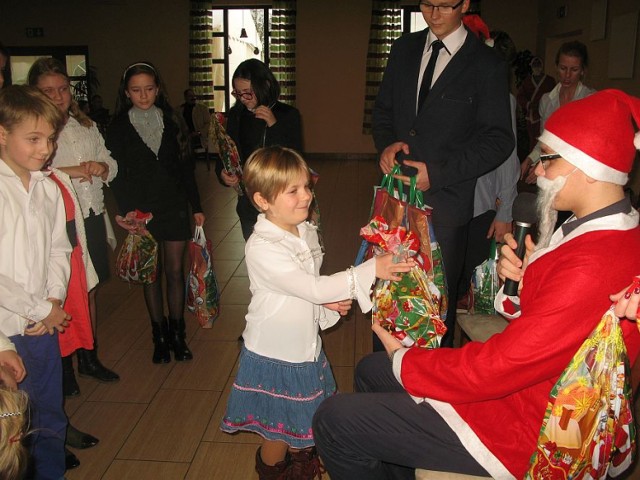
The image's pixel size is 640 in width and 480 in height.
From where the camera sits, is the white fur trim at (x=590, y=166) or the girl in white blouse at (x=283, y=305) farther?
the girl in white blouse at (x=283, y=305)

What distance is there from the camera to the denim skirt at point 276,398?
6.56ft

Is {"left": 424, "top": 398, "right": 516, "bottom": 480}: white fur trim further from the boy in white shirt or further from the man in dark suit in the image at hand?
the boy in white shirt

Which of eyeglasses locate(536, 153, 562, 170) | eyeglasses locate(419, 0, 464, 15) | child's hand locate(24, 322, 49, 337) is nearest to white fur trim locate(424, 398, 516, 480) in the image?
eyeglasses locate(536, 153, 562, 170)

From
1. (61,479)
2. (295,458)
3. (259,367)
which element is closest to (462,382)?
(259,367)

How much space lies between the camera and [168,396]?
9.50ft

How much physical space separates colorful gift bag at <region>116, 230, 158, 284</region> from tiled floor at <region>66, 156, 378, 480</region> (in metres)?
0.58

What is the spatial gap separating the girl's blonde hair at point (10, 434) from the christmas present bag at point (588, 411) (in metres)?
1.16

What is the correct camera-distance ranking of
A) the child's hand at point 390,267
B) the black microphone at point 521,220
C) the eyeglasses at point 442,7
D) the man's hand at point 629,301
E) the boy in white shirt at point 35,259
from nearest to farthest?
the man's hand at point 629,301 → the black microphone at point 521,220 → the child's hand at point 390,267 → the boy in white shirt at point 35,259 → the eyeglasses at point 442,7

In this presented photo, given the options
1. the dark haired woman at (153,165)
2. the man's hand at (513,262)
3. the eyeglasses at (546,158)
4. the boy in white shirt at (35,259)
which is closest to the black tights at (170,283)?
the dark haired woman at (153,165)

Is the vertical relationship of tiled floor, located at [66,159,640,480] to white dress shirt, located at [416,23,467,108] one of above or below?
below

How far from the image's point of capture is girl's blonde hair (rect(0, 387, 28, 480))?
3.83ft

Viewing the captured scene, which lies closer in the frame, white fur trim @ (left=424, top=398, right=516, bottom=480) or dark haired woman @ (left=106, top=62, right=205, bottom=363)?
white fur trim @ (left=424, top=398, right=516, bottom=480)

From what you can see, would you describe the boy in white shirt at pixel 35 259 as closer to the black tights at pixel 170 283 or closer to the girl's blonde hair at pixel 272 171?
the girl's blonde hair at pixel 272 171

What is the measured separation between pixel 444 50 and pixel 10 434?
2.12 metres
